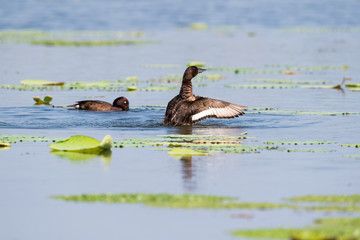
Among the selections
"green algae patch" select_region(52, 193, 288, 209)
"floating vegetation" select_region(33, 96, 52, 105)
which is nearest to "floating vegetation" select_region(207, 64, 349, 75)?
"floating vegetation" select_region(33, 96, 52, 105)

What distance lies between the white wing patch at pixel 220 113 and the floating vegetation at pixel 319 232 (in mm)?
6878

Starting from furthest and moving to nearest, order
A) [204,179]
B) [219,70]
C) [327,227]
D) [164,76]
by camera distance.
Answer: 1. [219,70]
2. [164,76]
3. [204,179]
4. [327,227]

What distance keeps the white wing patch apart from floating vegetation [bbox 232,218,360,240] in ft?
22.6

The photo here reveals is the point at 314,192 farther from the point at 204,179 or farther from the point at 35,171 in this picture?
the point at 35,171

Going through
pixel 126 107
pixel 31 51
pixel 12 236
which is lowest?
pixel 12 236

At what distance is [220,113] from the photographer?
14219 mm

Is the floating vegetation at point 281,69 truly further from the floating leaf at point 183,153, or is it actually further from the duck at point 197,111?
the floating leaf at point 183,153

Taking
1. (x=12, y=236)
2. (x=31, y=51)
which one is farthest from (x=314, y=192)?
(x=31, y=51)

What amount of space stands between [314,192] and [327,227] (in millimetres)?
1512

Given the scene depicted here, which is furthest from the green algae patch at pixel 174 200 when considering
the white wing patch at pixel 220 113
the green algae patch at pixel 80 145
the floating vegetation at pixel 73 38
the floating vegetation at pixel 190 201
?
the floating vegetation at pixel 73 38

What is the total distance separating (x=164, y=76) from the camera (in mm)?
22750

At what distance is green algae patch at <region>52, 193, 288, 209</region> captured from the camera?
26.2 feet

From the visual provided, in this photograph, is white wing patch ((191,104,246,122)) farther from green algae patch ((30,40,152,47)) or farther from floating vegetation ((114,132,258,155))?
green algae patch ((30,40,152,47))

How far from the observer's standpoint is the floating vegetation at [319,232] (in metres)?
6.71
